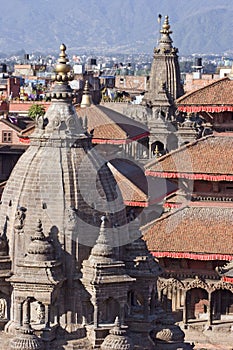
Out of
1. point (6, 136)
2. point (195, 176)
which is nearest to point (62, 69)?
point (195, 176)

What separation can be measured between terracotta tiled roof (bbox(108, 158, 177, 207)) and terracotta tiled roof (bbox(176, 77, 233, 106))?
4922 millimetres

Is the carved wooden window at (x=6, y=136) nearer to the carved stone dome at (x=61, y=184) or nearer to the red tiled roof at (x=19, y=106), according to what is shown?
the red tiled roof at (x=19, y=106)

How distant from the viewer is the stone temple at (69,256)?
30.4 metres

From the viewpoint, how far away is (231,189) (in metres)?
42.9

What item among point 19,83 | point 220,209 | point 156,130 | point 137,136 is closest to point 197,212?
point 220,209

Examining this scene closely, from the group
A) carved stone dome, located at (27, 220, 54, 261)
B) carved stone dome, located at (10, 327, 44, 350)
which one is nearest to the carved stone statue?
carved stone dome, located at (27, 220, 54, 261)

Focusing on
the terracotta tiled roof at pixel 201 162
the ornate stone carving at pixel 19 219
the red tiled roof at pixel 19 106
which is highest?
the red tiled roof at pixel 19 106

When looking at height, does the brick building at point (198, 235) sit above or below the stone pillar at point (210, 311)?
above

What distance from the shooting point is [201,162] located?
43000 millimetres

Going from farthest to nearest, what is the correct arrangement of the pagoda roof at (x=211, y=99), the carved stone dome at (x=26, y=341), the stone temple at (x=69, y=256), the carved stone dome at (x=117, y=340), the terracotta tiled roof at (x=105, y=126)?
the terracotta tiled roof at (x=105, y=126) → the pagoda roof at (x=211, y=99) → the stone temple at (x=69, y=256) → the carved stone dome at (x=117, y=340) → the carved stone dome at (x=26, y=341)

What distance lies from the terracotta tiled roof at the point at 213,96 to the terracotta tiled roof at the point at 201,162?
124cm

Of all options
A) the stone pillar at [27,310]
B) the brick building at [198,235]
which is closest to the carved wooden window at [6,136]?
the brick building at [198,235]

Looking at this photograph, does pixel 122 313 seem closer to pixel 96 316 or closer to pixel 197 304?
pixel 96 316

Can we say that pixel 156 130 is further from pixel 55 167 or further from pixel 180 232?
pixel 55 167
